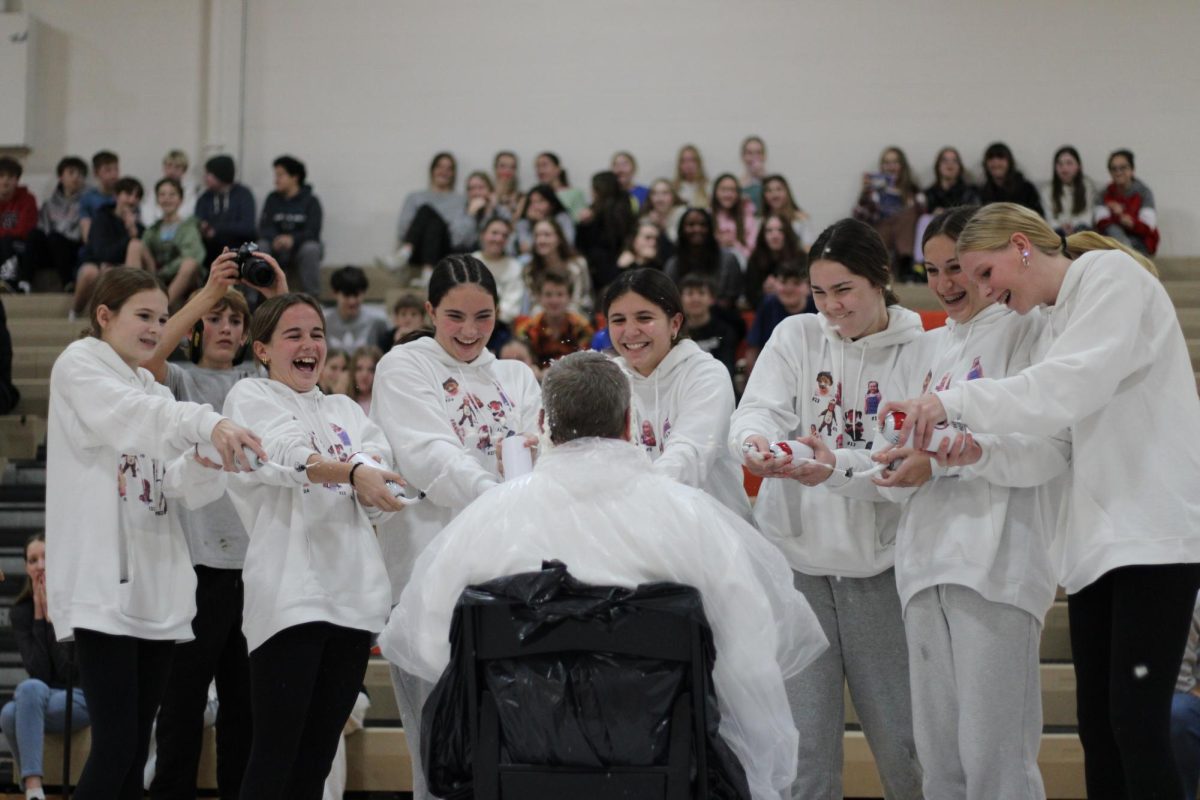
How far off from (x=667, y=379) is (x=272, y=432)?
107 cm

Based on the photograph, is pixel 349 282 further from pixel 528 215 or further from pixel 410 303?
pixel 528 215

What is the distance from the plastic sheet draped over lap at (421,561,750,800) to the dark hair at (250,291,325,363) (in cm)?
127

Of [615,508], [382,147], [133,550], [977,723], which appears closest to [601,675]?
[615,508]

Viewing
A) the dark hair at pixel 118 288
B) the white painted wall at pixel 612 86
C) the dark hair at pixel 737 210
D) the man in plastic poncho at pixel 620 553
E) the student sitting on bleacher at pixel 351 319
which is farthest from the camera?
the white painted wall at pixel 612 86

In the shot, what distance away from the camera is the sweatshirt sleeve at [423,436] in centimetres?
344

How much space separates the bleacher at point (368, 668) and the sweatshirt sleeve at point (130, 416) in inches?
85.8

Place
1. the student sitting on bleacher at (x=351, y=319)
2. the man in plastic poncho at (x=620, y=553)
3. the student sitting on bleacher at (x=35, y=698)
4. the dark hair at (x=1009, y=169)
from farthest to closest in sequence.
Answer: the dark hair at (x=1009, y=169)
the student sitting on bleacher at (x=351, y=319)
the student sitting on bleacher at (x=35, y=698)
the man in plastic poncho at (x=620, y=553)

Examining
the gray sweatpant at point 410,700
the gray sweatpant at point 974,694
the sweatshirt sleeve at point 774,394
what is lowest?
the gray sweatpant at point 410,700

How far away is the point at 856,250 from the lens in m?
3.38

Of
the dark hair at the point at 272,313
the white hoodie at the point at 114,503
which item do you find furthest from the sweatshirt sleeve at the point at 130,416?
the dark hair at the point at 272,313

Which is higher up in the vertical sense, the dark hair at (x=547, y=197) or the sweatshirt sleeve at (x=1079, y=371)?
the dark hair at (x=547, y=197)

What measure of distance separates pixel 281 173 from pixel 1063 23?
6902mm

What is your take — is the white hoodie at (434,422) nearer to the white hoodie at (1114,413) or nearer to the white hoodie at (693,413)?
the white hoodie at (693,413)

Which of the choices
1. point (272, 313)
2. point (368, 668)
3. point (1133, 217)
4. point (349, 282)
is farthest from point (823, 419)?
point (1133, 217)
